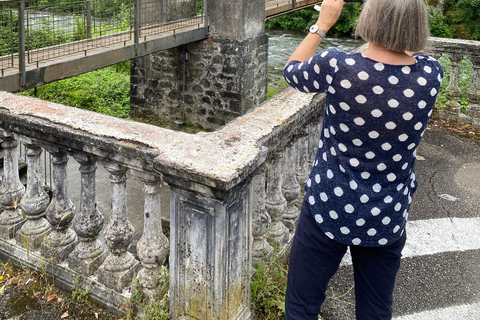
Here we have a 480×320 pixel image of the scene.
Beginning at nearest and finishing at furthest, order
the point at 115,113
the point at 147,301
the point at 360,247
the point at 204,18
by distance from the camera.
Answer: the point at 360,247
the point at 147,301
the point at 204,18
the point at 115,113

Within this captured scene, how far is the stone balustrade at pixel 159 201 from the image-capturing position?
2002mm

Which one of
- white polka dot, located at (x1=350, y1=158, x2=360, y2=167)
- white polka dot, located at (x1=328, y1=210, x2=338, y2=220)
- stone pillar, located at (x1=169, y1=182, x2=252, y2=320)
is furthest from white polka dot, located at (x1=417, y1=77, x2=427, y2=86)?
stone pillar, located at (x1=169, y1=182, x2=252, y2=320)

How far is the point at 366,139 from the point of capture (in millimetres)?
1740

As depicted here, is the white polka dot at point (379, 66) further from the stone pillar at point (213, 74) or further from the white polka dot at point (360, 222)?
the stone pillar at point (213, 74)

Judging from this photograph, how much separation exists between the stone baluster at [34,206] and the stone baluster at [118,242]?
0.52 metres

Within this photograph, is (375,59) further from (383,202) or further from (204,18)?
(204,18)

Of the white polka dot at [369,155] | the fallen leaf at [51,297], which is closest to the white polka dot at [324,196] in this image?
the white polka dot at [369,155]

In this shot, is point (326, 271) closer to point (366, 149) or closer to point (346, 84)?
point (366, 149)

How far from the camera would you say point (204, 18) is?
9.11 meters

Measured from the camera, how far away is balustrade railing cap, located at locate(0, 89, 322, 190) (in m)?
1.93

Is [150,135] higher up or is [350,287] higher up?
[150,135]

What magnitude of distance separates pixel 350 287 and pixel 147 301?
1.17m

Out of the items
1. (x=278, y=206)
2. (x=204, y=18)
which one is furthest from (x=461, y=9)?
(x=278, y=206)

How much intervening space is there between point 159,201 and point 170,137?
0.34m
